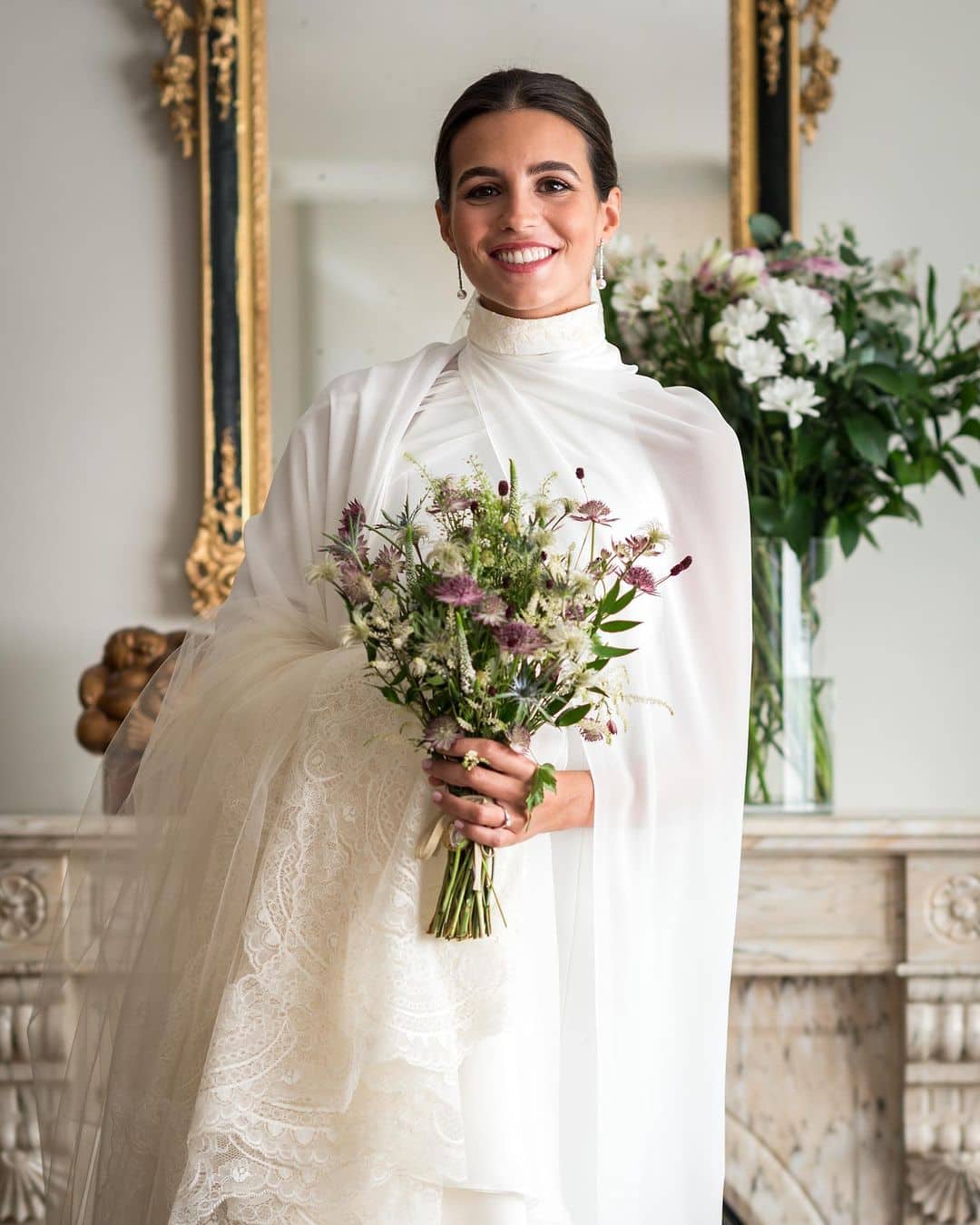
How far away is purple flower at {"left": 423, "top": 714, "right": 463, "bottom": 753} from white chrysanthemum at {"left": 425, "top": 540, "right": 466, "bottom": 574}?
0.40 ft

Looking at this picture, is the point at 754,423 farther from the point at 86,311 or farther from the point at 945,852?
the point at 86,311

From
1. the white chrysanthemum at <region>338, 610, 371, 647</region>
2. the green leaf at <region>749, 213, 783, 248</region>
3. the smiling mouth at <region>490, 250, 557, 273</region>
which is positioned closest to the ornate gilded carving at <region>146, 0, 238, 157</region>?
the green leaf at <region>749, 213, 783, 248</region>

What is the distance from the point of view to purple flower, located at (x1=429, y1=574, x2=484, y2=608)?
98 centimetres

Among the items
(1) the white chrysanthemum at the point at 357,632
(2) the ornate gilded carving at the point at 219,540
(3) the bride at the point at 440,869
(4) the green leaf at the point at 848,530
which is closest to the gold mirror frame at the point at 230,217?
(2) the ornate gilded carving at the point at 219,540

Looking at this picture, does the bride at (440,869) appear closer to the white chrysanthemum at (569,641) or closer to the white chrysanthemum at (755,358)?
the white chrysanthemum at (569,641)

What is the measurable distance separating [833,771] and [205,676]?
47.4 inches

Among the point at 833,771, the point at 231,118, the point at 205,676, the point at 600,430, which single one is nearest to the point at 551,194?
the point at 600,430

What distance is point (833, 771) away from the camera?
2158mm

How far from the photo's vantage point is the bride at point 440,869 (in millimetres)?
1072

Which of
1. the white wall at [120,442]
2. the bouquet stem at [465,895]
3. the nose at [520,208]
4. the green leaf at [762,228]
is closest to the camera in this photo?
the bouquet stem at [465,895]

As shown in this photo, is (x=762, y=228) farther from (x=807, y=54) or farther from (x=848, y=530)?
(x=848, y=530)

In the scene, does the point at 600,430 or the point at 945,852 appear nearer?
the point at 600,430

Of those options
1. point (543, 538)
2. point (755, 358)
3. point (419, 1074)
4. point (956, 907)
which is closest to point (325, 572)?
point (543, 538)

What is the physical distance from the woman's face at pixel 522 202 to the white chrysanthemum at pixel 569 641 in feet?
1.59
